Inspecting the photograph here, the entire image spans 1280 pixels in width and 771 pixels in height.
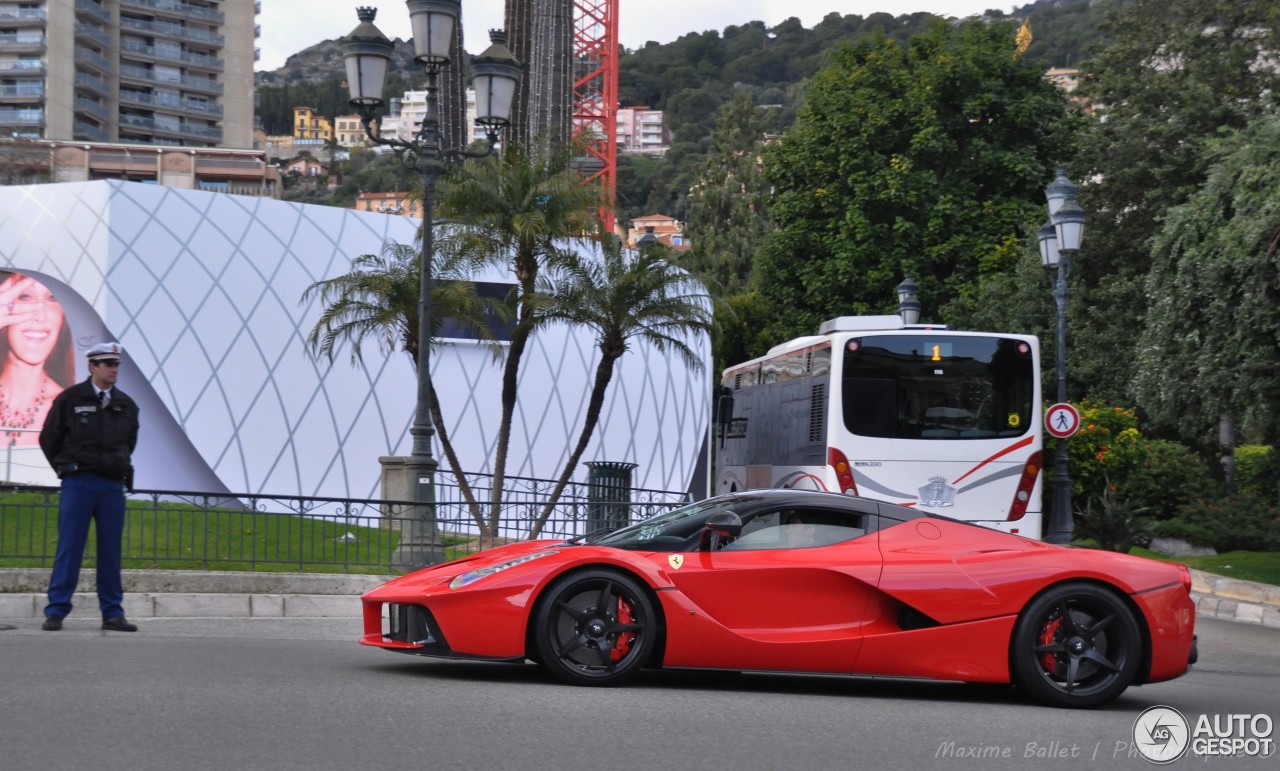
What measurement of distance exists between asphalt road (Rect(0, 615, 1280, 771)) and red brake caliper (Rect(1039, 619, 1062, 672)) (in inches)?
9.6

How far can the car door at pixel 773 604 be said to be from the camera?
Result: 7.23 m

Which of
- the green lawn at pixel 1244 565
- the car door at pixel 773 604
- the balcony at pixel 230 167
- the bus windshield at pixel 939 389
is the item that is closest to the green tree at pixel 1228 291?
the green lawn at pixel 1244 565

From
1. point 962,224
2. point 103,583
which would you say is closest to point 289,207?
point 962,224

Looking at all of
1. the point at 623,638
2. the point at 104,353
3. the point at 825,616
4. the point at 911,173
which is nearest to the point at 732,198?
the point at 911,173

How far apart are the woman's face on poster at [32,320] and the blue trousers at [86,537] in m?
23.2

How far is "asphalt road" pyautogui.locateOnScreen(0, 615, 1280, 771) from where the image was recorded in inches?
205

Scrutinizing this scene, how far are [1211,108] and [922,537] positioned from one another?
24.9 meters

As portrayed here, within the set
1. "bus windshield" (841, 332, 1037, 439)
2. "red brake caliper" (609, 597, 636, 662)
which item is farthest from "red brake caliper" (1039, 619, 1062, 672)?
"bus windshield" (841, 332, 1037, 439)

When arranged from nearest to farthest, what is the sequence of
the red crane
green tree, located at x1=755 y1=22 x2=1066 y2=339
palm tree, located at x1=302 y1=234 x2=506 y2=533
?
palm tree, located at x1=302 y1=234 x2=506 y2=533
green tree, located at x1=755 y1=22 x2=1066 y2=339
the red crane

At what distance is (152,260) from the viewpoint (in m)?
31.4

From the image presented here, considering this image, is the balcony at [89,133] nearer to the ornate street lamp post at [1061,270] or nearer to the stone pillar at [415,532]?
the ornate street lamp post at [1061,270]

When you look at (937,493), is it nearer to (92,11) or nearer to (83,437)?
(83,437)

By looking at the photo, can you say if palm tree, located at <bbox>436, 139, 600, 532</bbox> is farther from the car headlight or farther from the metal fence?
the car headlight

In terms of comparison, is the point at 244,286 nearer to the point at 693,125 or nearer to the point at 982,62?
the point at 982,62
